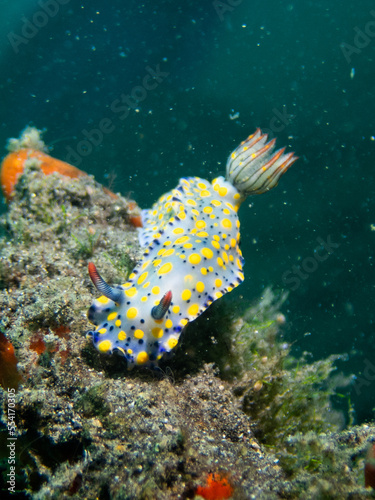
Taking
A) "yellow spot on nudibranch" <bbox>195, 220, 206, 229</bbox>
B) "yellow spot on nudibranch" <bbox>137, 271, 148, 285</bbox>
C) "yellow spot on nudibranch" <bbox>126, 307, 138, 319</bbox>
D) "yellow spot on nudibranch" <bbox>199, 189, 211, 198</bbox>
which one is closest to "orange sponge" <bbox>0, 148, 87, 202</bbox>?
"yellow spot on nudibranch" <bbox>199, 189, 211, 198</bbox>

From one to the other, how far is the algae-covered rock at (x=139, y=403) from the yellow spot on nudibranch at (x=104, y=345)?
0.18 metres

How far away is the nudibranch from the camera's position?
2703 mm

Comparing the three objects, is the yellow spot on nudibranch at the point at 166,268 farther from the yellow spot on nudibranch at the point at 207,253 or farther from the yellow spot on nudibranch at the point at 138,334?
the yellow spot on nudibranch at the point at 138,334

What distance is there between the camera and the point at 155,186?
1323 cm

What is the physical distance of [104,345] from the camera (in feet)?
8.77

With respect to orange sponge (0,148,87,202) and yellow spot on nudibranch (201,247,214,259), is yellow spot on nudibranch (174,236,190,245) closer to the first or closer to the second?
yellow spot on nudibranch (201,247,214,259)

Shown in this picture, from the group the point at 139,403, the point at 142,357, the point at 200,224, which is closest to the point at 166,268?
the point at 142,357

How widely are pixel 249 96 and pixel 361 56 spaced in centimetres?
379

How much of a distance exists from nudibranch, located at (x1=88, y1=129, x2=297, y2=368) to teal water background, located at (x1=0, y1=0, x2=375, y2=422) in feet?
24.5

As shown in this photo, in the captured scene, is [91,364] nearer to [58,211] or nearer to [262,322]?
[262,322]

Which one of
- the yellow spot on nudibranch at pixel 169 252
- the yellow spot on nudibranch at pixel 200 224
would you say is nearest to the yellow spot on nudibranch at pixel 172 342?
the yellow spot on nudibranch at pixel 169 252

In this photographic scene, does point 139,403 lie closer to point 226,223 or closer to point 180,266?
point 180,266

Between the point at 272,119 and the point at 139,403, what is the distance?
39.6 feet

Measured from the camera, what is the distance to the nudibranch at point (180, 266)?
8.87 ft
